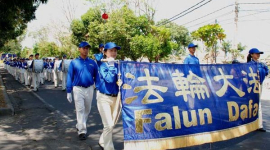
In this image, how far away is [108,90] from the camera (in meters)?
4.06

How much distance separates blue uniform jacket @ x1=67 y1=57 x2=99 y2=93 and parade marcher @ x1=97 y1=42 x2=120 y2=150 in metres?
1.11

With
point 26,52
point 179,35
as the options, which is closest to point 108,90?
point 179,35

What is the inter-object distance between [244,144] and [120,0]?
25.4 meters

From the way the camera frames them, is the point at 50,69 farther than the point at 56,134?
Yes

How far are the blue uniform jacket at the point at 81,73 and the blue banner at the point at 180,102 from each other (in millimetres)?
1384

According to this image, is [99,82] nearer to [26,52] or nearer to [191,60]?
[191,60]

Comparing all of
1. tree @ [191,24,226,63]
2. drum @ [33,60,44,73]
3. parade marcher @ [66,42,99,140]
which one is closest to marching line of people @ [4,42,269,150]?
parade marcher @ [66,42,99,140]

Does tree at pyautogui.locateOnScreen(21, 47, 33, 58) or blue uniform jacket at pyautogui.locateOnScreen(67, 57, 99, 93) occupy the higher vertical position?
tree at pyautogui.locateOnScreen(21, 47, 33, 58)

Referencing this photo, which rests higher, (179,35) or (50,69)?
(179,35)

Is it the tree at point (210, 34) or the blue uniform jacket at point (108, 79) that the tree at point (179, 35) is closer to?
the tree at point (210, 34)

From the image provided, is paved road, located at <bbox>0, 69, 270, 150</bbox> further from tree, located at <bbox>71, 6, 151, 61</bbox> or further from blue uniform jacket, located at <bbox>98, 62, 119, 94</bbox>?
tree, located at <bbox>71, 6, 151, 61</bbox>

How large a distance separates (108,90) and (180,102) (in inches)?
47.9

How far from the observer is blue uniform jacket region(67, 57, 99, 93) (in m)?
5.14

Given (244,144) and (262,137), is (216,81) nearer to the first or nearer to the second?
(244,144)
